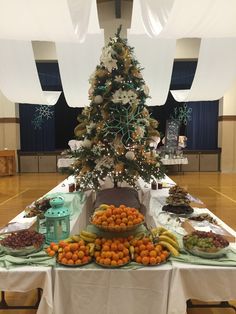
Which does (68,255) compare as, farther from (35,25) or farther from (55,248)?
(35,25)

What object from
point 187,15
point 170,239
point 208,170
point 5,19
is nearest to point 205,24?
point 187,15

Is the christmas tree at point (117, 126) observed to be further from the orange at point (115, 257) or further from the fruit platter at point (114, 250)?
the orange at point (115, 257)

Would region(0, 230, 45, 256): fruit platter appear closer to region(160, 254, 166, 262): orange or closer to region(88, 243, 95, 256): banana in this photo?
region(88, 243, 95, 256): banana

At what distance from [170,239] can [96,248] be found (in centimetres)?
55

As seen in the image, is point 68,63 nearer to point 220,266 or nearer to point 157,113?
point 220,266

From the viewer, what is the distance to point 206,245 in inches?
87.1

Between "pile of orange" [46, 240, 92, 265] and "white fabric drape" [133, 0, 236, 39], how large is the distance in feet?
7.52

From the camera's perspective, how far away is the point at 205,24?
332cm

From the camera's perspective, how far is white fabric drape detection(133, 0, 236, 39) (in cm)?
295

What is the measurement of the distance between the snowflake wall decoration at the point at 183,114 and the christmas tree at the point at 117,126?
8.75 metres

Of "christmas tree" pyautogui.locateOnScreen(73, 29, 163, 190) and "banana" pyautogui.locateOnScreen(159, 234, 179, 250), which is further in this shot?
"christmas tree" pyautogui.locateOnScreen(73, 29, 163, 190)

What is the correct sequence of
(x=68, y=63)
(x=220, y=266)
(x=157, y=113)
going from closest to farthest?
(x=220, y=266), (x=68, y=63), (x=157, y=113)

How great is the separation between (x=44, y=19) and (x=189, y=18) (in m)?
1.44

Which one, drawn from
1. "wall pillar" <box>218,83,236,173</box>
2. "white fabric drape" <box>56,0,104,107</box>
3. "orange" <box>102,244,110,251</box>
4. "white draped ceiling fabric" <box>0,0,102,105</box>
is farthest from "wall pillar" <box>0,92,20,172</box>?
"orange" <box>102,244,110,251</box>
